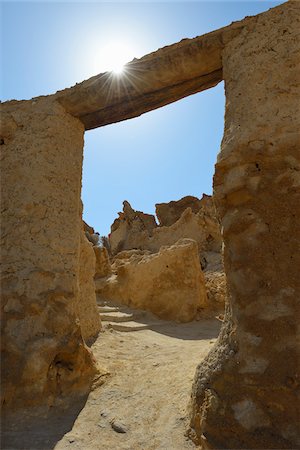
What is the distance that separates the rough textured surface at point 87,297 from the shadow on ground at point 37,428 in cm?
143

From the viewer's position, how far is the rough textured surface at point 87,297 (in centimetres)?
405

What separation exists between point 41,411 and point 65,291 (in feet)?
3.03

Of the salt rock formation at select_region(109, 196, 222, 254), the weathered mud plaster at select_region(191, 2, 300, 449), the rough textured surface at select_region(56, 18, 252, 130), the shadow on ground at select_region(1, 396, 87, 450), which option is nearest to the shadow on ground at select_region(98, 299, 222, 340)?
the shadow on ground at select_region(1, 396, 87, 450)

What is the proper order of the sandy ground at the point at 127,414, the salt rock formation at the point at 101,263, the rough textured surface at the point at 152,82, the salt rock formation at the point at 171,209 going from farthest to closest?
the salt rock formation at the point at 171,209 → the salt rock formation at the point at 101,263 → the rough textured surface at the point at 152,82 → the sandy ground at the point at 127,414

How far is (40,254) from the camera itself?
3031 millimetres

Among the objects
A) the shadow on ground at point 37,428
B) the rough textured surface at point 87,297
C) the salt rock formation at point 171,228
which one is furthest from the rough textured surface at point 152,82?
the salt rock formation at point 171,228

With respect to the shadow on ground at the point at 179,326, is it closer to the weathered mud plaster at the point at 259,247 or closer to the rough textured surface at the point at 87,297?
the rough textured surface at the point at 87,297

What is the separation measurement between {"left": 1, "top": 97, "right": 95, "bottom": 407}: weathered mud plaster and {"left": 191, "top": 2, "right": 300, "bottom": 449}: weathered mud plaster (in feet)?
3.81

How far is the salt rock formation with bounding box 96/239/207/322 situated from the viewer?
6.04 metres

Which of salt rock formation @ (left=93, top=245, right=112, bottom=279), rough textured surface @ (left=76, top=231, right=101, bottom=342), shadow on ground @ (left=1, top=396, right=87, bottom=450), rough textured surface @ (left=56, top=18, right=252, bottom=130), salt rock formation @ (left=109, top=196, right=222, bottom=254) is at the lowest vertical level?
shadow on ground @ (left=1, top=396, right=87, bottom=450)

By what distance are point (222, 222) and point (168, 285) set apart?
12.5 feet

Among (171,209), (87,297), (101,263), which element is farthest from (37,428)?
(171,209)

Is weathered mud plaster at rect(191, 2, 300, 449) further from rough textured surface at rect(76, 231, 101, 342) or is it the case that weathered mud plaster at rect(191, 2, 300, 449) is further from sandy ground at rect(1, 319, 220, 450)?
rough textured surface at rect(76, 231, 101, 342)

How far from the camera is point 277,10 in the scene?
2709 mm
